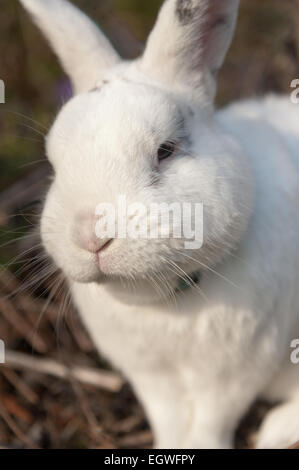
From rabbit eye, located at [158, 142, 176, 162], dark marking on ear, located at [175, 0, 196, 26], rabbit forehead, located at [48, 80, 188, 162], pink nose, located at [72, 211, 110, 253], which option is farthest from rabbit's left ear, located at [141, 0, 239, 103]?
pink nose, located at [72, 211, 110, 253]

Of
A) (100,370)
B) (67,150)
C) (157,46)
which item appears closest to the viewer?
(67,150)

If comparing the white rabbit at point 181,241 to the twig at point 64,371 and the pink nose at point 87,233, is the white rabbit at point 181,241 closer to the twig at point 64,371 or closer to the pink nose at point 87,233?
the pink nose at point 87,233

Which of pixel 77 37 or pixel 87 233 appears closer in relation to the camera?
pixel 87 233

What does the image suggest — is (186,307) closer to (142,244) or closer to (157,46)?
(142,244)

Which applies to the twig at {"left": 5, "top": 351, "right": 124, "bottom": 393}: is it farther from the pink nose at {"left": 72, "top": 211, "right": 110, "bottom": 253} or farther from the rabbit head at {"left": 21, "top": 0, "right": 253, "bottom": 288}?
the pink nose at {"left": 72, "top": 211, "right": 110, "bottom": 253}

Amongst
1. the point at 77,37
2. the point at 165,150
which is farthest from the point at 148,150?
the point at 77,37

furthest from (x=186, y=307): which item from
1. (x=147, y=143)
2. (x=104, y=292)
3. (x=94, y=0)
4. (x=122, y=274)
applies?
(x=94, y=0)

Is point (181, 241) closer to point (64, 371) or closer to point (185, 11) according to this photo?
point (185, 11)
